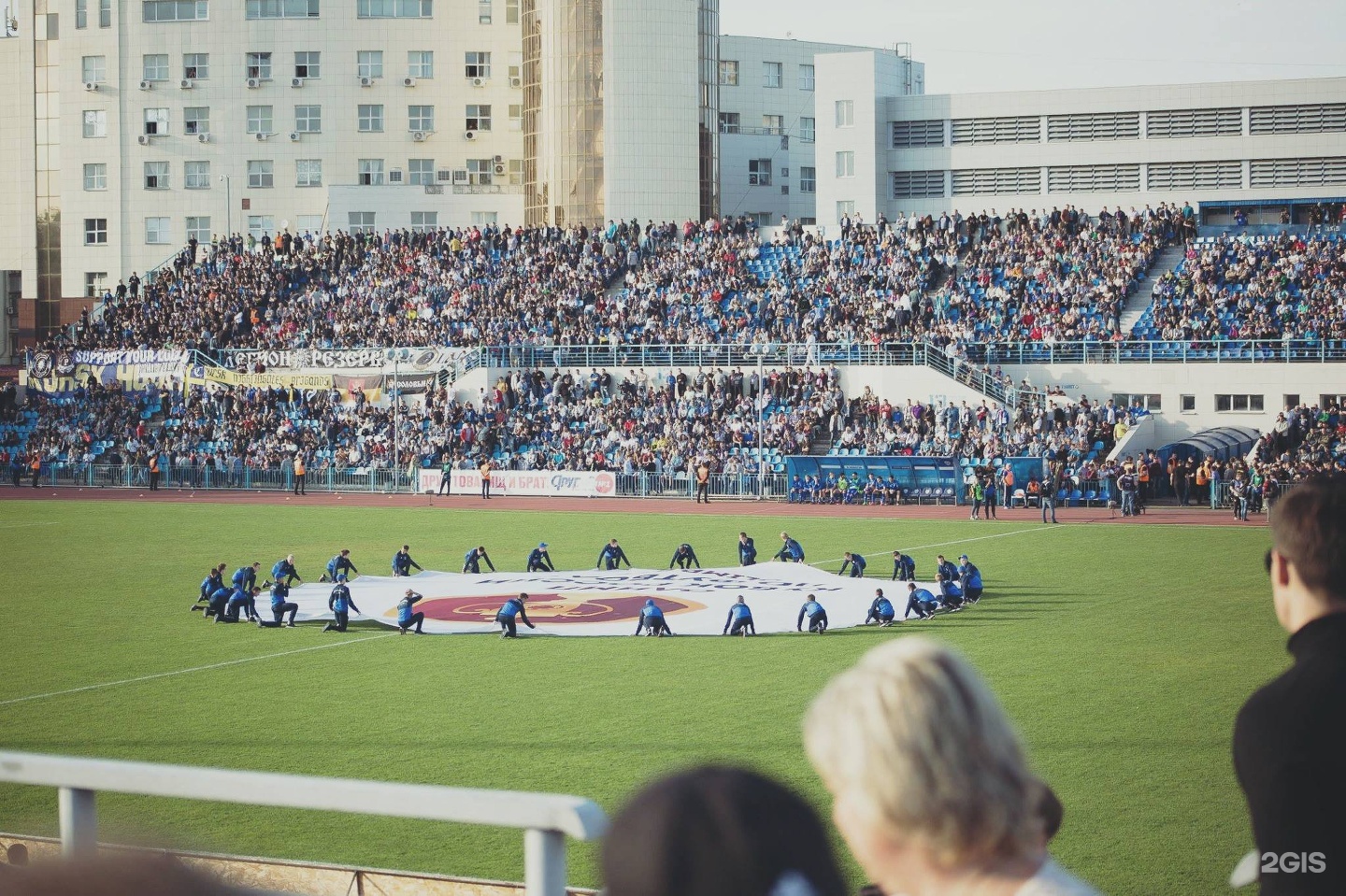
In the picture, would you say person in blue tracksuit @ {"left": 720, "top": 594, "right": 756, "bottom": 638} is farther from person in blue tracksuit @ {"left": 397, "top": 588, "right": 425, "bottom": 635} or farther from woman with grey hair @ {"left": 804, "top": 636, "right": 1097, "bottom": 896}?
woman with grey hair @ {"left": 804, "top": 636, "right": 1097, "bottom": 896}

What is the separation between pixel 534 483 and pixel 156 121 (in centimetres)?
3980

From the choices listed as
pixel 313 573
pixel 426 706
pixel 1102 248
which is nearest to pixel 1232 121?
pixel 1102 248

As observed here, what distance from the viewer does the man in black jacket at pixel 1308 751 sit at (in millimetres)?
3584

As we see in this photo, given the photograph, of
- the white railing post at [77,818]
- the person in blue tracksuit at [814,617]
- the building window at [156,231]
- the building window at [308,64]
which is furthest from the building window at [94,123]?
the white railing post at [77,818]

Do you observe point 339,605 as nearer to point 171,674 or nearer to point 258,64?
point 171,674

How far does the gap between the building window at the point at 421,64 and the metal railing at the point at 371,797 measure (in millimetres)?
77651

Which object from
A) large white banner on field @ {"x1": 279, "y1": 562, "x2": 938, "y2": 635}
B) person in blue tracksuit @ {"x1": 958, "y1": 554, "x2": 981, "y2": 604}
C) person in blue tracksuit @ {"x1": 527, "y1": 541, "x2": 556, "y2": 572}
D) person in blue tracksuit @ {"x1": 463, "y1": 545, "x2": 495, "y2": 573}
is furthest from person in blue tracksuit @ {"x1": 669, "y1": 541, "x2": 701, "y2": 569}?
person in blue tracksuit @ {"x1": 958, "y1": 554, "x2": 981, "y2": 604}

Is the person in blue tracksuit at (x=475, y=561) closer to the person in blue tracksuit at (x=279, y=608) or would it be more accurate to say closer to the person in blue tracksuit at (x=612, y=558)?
the person in blue tracksuit at (x=612, y=558)

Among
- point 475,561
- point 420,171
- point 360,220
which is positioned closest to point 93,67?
point 360,220

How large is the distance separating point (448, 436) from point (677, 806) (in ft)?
171

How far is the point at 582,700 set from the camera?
1783 cm

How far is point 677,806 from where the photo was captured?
6.99 ft

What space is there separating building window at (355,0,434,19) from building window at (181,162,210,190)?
11339 millimetres

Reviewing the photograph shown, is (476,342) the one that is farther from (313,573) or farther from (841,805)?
(841,805)
